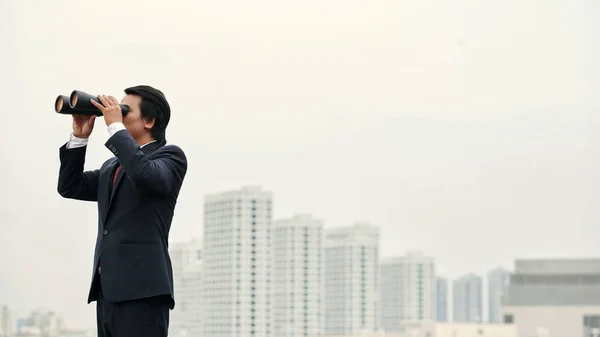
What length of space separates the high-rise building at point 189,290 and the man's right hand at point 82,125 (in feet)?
161

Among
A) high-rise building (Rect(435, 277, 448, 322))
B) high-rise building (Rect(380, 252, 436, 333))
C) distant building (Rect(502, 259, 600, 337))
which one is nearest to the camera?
distant building (Rect(502, 259, 600, 337))

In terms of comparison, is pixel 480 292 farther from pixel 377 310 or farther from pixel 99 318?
pixel 99 318

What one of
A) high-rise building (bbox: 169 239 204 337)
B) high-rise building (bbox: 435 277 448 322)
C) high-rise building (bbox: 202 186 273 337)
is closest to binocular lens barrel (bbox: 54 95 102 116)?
high-rise building (bbox: 202 186 273 337)

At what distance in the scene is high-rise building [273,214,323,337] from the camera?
1987 inches

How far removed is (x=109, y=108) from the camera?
135cm

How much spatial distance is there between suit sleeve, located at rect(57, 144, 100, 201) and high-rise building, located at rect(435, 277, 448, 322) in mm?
61573

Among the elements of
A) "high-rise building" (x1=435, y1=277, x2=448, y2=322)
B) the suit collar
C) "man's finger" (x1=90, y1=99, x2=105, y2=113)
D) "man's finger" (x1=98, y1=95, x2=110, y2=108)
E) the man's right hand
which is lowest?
the suit collar

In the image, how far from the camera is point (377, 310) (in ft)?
182

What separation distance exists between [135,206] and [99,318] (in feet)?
0.49

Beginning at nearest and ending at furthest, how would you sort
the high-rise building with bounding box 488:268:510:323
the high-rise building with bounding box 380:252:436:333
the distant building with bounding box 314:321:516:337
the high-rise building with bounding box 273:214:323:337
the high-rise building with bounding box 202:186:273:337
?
the distant building with bounding box 314:321:516:337, the high-rise building with bounding box 202:186:273:337, the high-rise building with bounding box 273:214:323:337, the high-rise building with bounding box 380:252:436:333, the high-rise building with bounding box 488:268:510:323

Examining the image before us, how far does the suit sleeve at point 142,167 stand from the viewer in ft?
4.28

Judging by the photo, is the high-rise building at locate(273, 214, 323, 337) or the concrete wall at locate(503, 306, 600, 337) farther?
the high-rise building at locate(273, 214, 323, 337)

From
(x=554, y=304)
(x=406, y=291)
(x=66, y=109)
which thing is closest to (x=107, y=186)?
(x=66, y=109)

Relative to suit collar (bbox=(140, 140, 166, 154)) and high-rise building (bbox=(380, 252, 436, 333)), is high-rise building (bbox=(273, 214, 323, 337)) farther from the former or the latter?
suit collar (bbox=(140, 140, 166, 154))
